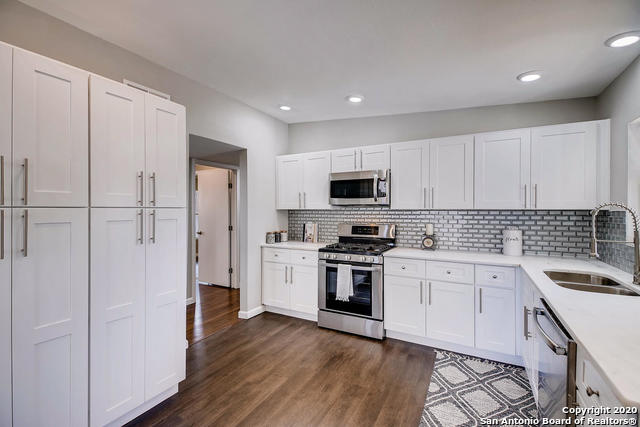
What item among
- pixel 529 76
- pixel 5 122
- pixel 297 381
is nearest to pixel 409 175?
pixel 529 76

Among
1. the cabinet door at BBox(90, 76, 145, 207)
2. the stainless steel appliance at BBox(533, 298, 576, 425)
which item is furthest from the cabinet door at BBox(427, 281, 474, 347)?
the cabinet door at BBox(90, 76, 145, 207)

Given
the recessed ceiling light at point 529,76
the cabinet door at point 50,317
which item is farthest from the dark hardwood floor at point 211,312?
the recessed ceiling light at point 529,76

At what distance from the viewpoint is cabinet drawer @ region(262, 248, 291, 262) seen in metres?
3.83

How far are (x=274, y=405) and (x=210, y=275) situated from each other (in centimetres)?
378

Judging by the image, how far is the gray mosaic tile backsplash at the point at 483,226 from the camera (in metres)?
3.02

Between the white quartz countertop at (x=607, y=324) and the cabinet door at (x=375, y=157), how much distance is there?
1799 mm

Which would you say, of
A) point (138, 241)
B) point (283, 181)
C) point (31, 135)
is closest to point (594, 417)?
point (138, 241)

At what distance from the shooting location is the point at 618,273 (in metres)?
2.28

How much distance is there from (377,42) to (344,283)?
7.81 ft

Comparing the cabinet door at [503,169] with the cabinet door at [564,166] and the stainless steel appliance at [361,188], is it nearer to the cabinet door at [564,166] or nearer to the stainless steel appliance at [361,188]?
the cabinet door at [564,166]

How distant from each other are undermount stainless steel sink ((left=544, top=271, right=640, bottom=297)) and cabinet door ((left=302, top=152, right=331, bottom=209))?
8.12 feet

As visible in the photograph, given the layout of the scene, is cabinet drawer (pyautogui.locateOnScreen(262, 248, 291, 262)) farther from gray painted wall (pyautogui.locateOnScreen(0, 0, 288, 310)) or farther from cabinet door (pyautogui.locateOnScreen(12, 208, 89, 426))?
cabinet door (pyautogui.locateOnScreen(12, 208, 89, 426))

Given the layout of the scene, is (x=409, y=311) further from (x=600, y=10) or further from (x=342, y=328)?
(x=600, y=10)

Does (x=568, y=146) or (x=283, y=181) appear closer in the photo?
(x=568, y=146)
